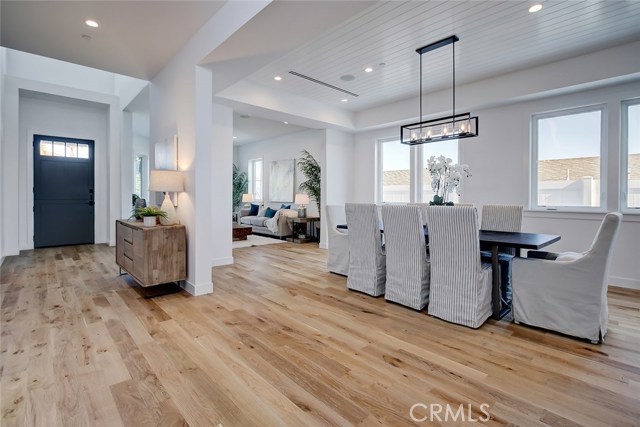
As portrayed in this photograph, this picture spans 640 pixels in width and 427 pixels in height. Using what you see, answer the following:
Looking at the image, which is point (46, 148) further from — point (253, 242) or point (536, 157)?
point (536, 157)

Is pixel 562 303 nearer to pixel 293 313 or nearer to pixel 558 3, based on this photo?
pixel 293 313

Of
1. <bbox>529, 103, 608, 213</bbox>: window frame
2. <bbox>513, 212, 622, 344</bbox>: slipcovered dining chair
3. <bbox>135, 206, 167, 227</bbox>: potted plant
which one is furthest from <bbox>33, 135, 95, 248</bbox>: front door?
<bbox>529, 103, 608, 213</bbox>: window frame

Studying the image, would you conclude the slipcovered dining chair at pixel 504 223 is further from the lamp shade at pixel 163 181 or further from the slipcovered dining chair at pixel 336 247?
the lamp shade at pixel 163 181

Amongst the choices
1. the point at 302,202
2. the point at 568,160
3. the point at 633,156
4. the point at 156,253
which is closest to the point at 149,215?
the point at 156,253

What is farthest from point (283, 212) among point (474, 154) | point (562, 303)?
point (562, 303)

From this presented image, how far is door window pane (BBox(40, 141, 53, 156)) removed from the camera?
616cm

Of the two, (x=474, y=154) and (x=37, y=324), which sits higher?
(x=474, y=154)

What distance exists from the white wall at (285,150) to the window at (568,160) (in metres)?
4.31

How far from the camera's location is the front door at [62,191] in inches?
241

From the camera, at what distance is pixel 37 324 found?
2.64 metres

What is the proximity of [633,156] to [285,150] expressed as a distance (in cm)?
730

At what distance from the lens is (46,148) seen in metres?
6.21

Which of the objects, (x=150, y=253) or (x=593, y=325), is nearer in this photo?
(x=593, y=325)

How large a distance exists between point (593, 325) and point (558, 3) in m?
2.87
